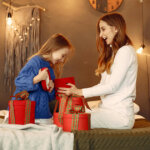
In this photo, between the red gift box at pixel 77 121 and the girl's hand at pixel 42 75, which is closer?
the red gift box at pixel 77 121

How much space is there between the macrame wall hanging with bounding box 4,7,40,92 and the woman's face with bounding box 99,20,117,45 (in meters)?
1.51

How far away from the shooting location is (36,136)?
1.16m

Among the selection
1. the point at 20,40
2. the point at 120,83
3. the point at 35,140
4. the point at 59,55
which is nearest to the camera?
the point at 35,140

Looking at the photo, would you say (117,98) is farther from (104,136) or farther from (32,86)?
(32,86)

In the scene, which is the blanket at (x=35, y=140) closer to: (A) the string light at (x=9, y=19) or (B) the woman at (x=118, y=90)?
(B) the woman at (x=118, y=90)

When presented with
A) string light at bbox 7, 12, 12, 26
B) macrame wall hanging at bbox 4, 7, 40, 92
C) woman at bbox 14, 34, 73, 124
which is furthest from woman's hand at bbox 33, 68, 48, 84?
string light at bbox 7, 12, 12, 26

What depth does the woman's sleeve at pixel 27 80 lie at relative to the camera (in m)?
1.73

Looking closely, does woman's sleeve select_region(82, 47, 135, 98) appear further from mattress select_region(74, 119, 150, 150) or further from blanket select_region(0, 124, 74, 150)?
blanket select_region(0, 124, 74, 150)

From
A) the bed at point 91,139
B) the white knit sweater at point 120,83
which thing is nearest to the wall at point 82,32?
the white knit sweater at point 120,83

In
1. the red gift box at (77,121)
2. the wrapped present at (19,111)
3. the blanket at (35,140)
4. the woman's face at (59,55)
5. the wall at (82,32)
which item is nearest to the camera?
the blanket at (35,140)

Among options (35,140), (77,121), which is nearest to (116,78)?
(77,121)

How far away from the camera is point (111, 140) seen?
1.22 meters

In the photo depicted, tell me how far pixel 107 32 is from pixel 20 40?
5.54 feet

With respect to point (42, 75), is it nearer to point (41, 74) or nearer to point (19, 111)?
point (41, 74)
